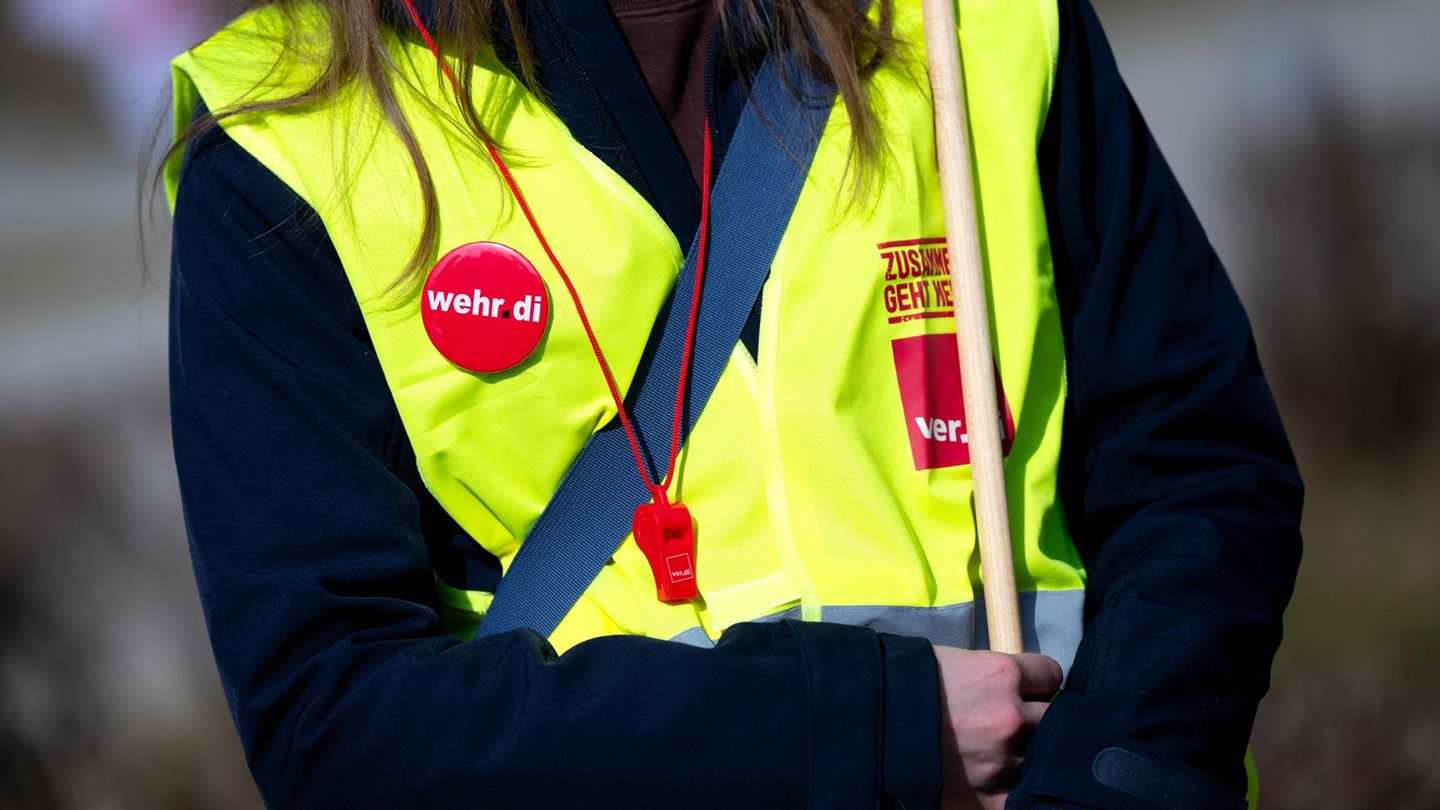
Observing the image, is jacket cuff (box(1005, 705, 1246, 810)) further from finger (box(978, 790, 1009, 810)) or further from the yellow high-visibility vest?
the yellow high-visibility vest

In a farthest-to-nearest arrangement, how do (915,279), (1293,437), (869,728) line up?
(1293,437), (915,279), (869,728)

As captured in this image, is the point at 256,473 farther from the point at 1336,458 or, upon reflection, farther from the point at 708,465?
the point at 1336,458

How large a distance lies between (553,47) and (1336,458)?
4372mm

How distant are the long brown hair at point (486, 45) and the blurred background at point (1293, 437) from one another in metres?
2.27

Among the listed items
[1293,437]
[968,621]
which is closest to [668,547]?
[968,621]

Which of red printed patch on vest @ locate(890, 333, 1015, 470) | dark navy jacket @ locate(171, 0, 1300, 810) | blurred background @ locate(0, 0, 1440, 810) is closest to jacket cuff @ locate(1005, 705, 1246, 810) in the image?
dark navy jacket @ locate(171, 0, 1300, 810)

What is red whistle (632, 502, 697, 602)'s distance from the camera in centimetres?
155

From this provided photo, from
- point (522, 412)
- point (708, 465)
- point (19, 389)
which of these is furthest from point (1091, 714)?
point (19, 389)

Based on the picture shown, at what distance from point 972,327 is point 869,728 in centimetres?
46

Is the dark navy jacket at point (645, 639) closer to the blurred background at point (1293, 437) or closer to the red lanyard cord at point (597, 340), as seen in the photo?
the red lanyard cord at point (597, 340)

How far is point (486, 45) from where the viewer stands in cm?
162

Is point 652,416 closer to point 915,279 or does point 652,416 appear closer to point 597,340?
point 597,340

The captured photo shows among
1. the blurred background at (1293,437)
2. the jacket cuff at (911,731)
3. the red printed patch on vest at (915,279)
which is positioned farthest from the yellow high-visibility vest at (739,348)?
the blurred background at (1293,437)

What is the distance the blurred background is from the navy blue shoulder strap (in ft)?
7.93
